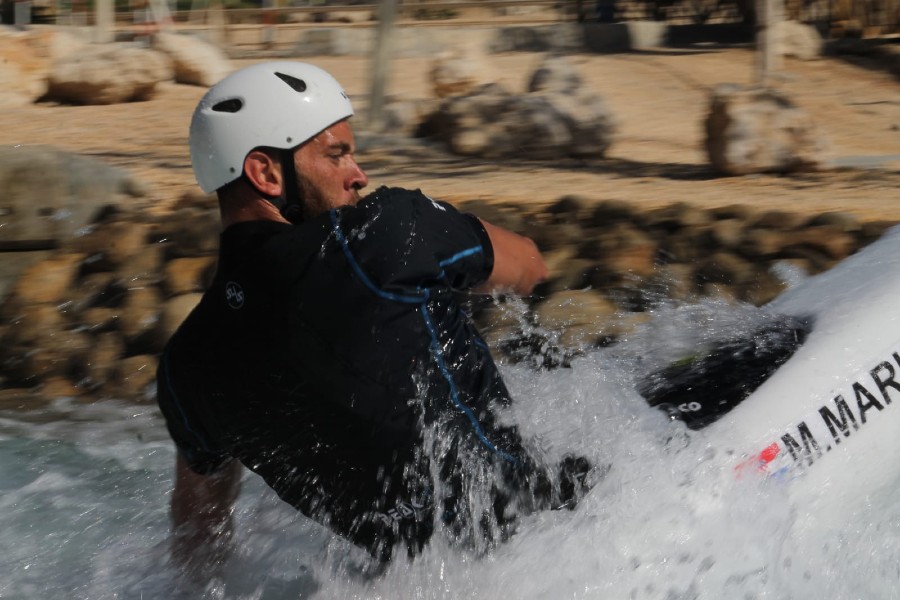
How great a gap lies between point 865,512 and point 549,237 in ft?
13.6

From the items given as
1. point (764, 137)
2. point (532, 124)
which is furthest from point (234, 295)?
point (532, 124)

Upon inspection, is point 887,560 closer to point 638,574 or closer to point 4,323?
point 638,574

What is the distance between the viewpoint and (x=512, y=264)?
10.2ft

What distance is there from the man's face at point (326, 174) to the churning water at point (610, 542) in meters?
0.71

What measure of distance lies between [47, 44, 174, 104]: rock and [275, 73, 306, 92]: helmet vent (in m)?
11.5

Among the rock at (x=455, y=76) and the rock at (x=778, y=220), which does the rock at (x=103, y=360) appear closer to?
the rock at (x=778, y=220)

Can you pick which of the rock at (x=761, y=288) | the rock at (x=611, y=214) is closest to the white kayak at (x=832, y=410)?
the rock at (x=761, y=288)

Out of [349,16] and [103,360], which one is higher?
[349,16]

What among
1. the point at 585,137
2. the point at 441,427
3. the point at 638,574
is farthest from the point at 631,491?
the point at 585,137

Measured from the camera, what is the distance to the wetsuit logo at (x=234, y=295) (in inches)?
114

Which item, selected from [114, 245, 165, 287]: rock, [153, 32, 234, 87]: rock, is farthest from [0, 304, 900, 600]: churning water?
[153, 32, 234, 87]: rock

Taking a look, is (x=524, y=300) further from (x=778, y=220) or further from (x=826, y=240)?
(x=826, y=240)

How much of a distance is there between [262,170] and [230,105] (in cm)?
19

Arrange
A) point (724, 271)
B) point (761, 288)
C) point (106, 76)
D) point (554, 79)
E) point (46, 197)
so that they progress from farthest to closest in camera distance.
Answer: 1. point (106, 76)
2. point (554, 79)
3. point (46, 197)
4. point (724, 271)
5. point (761, 288)
